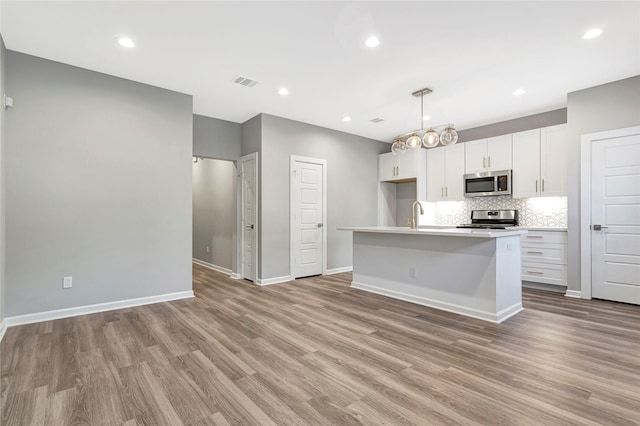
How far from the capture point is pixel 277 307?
3846 millimetres

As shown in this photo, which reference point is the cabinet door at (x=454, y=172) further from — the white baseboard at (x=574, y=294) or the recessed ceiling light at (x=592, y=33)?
the recessed ceiling light at (x=592, y=33)

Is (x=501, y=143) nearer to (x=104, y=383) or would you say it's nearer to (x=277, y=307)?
(x=277, y=307)

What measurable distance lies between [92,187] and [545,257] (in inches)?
249

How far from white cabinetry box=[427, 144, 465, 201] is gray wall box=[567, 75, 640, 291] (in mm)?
1812

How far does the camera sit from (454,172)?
6.05 m

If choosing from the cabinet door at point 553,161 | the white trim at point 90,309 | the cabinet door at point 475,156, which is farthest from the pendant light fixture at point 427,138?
the white trim at point 90,309

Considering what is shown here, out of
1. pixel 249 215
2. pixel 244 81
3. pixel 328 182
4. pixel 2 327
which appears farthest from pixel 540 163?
pixel 2 327

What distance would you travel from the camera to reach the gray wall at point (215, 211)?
20.0 feet

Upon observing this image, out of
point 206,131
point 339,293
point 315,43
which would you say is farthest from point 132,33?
point 339,293

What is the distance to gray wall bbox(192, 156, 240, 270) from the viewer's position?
6089mm

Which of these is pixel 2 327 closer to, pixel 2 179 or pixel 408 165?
pixel 2 179

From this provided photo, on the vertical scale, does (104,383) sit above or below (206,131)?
below

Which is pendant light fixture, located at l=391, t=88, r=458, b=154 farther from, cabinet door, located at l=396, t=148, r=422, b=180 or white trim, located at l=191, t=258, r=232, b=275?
white trim, located at l=191, t=258, r=232, b=275

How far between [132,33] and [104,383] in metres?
3.00
